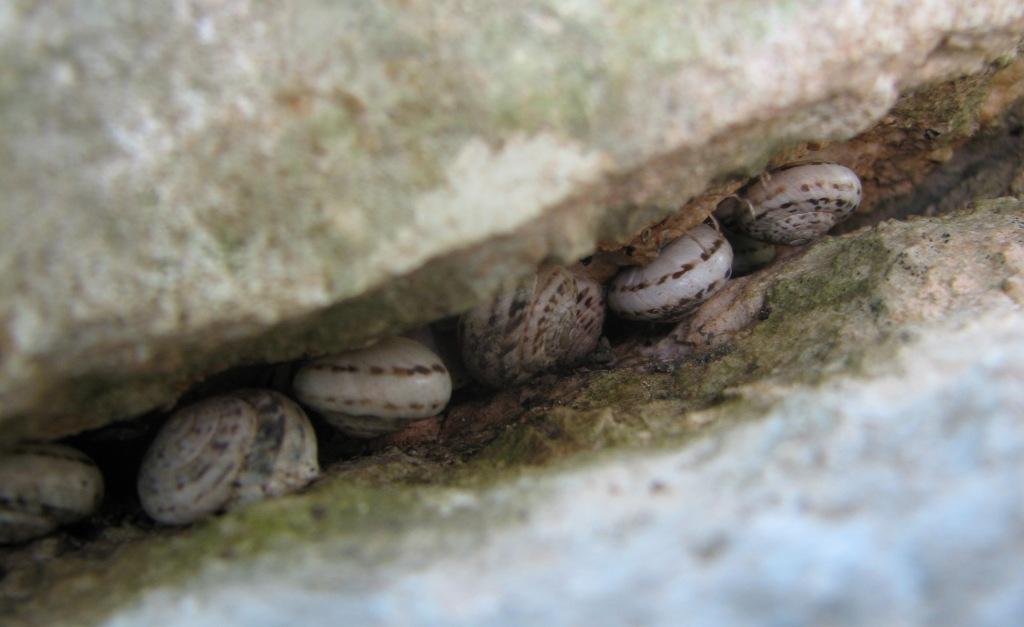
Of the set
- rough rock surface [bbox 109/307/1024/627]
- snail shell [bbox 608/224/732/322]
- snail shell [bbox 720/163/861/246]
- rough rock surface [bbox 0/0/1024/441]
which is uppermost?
rough rock surface [bbox 0/0/1024/441]

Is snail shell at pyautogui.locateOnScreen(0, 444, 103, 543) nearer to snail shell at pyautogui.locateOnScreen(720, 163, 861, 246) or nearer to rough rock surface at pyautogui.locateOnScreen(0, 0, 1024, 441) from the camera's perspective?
rough rock surface at pyautogui.locateOnScreen(0, 0, 1024, 441)

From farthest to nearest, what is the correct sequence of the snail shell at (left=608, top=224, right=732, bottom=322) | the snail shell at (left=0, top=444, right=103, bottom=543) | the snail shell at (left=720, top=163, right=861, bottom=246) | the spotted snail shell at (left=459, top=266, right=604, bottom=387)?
1. the snail shell at (left=720, top=163, right=861, bottom=246)
2. the snail shell at (left=608, top=224, right=732, bottom=322)
3. the spotted snail shell at (left=459, top=266, right=604, bottom=387)
4. the snail shell at (left=0, top=444, right=103, bottom=543)

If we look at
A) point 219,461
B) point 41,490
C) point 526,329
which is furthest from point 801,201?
point 41,490

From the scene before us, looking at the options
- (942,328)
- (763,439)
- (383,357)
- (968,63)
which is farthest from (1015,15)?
(383,357)

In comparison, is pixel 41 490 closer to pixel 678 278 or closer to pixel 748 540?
pixel 748 540

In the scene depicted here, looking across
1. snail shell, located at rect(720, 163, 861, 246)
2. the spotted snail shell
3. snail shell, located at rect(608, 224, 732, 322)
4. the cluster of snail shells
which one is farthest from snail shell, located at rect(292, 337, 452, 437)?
snail shell, located at rect(720, 163, 861, 246)

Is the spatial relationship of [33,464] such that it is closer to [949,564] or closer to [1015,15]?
[949,564]
